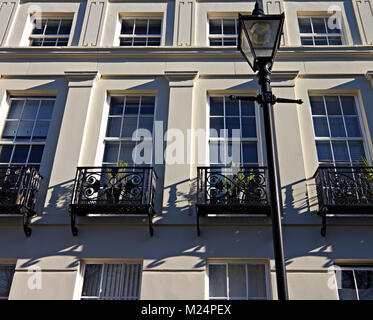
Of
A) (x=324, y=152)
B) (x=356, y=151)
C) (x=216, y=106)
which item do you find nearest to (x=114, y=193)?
(x=216, y=106)

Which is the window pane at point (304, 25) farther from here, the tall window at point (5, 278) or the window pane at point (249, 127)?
the tall window at point (5, 278)

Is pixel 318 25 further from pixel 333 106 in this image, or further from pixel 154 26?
pixel 154 26

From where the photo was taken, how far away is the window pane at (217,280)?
7.86 metres

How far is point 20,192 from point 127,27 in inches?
259

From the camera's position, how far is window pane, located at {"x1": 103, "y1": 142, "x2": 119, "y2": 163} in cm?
984

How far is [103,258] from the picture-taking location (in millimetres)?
8102

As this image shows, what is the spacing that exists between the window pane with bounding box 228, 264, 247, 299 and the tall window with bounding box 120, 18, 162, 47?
23.4 ft

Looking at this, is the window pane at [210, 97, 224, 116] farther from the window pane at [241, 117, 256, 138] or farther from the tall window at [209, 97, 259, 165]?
the window pane at [241, 117, 256, 138]

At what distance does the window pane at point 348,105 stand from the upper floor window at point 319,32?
221 centimetres

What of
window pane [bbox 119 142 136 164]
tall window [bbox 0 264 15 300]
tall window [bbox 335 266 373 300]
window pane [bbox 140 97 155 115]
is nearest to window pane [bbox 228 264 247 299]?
tall window [bbox 335 266 373 300]

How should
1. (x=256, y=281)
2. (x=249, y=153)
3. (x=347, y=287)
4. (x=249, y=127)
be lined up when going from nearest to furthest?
(x=347, y=287) < (x=256, y=281) < (x=249, y=153) < (x=249, y=127)

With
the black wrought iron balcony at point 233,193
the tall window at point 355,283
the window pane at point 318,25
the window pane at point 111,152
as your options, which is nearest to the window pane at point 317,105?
the black wrought iron balcony at point 233,193

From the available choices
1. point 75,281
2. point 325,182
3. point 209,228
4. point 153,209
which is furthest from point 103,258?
point 325,182

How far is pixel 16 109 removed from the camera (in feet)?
35.2
